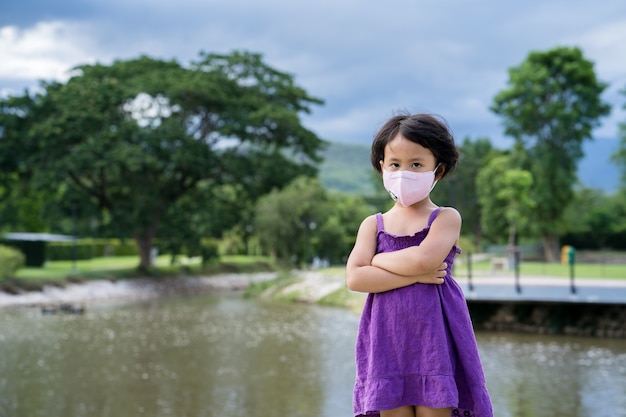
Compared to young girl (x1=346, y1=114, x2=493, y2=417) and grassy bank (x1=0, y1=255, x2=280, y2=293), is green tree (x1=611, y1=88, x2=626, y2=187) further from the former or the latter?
young girl (x1=346, y1=114, x2=493, y2=417)

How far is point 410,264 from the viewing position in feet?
8.11

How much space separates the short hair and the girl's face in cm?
1

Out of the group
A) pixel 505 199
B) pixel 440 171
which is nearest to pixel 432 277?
pixel 440 171

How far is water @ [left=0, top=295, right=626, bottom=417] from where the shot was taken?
35.9 ft

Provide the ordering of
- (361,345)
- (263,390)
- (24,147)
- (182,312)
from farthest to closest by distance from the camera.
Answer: (24,147)
(182,312)
(263,390)
(361,345)

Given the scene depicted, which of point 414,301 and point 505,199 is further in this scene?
point 505,199

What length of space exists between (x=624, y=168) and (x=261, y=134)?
1678cm

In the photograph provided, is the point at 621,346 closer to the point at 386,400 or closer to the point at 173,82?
the point at 386,400

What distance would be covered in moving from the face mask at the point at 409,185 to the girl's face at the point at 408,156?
0.03 meters

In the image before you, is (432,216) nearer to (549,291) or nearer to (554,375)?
(554,375)

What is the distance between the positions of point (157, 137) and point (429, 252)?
101ft

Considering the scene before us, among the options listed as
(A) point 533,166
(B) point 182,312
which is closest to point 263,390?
(B) point 182,312

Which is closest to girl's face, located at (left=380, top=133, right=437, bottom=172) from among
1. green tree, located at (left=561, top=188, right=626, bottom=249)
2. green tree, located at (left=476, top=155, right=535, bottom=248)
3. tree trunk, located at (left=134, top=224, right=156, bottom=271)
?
green tree, located at (left=476, top=155, right=535, bottom=248)

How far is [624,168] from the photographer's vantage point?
37406 mm
